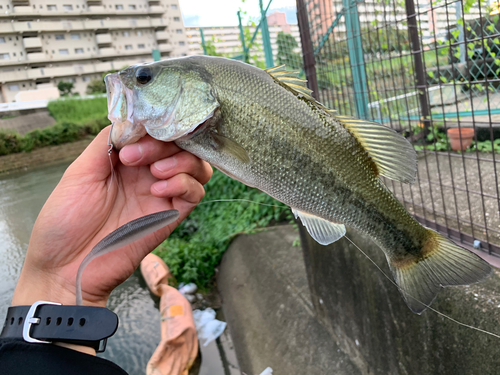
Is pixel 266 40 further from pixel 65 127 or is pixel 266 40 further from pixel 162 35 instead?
pixel 162 35

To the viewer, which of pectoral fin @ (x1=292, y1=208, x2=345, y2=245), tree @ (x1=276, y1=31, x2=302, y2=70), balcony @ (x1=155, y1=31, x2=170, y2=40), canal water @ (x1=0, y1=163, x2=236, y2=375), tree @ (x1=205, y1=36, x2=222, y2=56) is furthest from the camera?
balcony @ (x1=155, y1=31, x2=170, y2=40)

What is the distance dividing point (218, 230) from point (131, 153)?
163 inches

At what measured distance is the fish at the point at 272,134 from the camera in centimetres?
113

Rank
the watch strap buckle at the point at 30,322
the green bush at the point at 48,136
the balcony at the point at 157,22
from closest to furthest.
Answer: the watch strap buckle at the point at 30,322 → the green bush at the point at 48,136 → the balcony at the point at 157,22

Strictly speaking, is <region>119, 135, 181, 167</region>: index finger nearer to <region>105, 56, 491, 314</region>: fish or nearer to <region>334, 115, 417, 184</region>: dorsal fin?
<region>105, 56, 491, 314</region>: fish

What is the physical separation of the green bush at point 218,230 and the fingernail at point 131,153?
2994 millimetres

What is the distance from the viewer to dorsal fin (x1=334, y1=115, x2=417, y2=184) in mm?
1157

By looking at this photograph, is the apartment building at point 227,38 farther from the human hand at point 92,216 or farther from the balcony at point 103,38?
the balcony at point 103,38

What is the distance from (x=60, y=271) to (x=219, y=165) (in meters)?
0.86

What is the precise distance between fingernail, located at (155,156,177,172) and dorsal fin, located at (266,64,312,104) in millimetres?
483

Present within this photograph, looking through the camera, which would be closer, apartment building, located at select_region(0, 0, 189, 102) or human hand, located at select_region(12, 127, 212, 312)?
human hand, located at select_region(12, 127, 212, 312)

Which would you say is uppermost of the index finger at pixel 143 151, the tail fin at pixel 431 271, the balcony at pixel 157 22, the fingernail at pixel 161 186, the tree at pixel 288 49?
the balcony at pixel 157 22

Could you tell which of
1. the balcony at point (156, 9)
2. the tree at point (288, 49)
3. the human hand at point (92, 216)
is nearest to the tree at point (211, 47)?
the tree at point (288, 49)

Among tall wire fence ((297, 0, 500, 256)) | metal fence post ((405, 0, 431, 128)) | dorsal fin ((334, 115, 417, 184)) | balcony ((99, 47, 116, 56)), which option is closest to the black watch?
dorsal fin ((334, 115, 417, 184))
